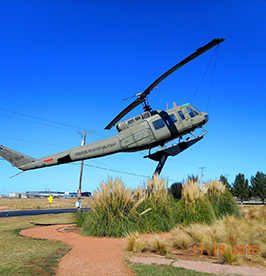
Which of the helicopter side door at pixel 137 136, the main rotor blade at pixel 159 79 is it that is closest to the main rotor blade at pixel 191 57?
the main rotor blade at pixel 159 79

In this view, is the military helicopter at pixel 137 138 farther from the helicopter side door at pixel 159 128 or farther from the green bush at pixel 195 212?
the green bush at pixel 195 212

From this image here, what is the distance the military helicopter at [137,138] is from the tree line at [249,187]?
43.5 metres

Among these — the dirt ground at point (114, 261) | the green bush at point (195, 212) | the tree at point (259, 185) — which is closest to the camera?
the dirt ground at point (114, 261)

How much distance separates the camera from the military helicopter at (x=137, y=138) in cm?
1331

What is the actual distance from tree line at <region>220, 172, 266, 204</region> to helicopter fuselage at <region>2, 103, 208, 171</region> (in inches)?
1734

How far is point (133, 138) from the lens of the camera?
13.5 meters

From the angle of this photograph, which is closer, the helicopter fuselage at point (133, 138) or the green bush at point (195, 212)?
the green bush at point (195, 212)

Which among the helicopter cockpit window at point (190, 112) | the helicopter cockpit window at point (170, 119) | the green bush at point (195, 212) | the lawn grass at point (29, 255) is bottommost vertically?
the lawn grass at point (29, 255)

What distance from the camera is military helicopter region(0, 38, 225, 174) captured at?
13312 millimetres

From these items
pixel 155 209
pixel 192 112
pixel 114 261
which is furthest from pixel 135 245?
pixel 192 112

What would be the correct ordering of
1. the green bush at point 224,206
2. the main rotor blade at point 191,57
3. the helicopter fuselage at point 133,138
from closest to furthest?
1. the main rotor blade at point 191,57
2. the helicopter fuselage at point 133,138
3. the green bush at point 224,206

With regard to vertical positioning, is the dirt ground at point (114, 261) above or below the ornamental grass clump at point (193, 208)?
below

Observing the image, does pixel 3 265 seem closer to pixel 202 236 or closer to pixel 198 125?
pixel 202 236

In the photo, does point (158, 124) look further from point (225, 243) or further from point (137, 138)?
point (225, 243)
